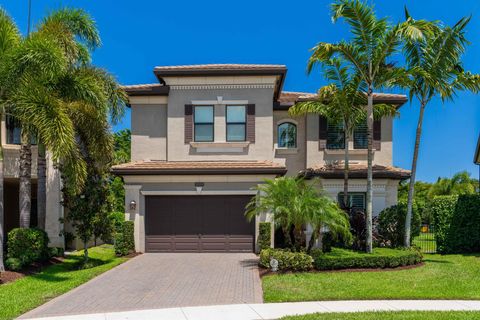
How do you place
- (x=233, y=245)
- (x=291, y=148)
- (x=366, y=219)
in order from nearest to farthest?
1. (x=366, y=219)
2. (x=233, y=245)
3. (x=291, y=148)

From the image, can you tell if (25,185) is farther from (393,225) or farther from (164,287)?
(393,225)

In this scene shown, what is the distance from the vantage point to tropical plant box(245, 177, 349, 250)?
13.0 metres

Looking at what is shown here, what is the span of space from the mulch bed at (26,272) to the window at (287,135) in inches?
446

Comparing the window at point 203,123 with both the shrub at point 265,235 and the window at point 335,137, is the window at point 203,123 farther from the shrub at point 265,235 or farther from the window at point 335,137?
the window at point 335,137

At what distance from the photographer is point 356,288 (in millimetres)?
10516

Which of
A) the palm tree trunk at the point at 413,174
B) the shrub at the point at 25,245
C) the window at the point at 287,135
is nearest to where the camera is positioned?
the shrub at the point at 25,245

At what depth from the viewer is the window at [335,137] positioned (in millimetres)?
19109

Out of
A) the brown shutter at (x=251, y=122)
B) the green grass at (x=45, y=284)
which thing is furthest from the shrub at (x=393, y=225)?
the green grass at (x=45, y=284)

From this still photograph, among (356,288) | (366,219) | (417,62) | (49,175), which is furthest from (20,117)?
(417,62)

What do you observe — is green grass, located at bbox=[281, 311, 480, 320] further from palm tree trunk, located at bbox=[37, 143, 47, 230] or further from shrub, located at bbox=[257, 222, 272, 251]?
palm tree trunk, located at bbox=[37, 143, 47, 230]

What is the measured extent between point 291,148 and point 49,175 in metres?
11.4

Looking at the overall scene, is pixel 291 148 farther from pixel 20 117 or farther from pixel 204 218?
pixel 20 117

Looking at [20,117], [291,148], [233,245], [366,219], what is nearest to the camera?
[20,117]

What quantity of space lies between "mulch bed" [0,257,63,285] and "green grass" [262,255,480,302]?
7.88 m
